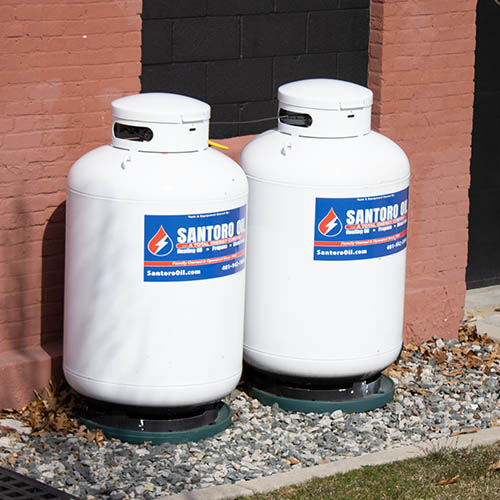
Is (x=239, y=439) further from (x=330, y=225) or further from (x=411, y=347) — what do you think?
(x=411, y=347)

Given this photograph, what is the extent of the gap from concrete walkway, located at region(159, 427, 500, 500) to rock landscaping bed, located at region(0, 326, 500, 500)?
0.45 ft

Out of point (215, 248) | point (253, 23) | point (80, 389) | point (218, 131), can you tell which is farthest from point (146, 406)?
point (253, 23)

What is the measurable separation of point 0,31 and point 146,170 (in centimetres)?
114

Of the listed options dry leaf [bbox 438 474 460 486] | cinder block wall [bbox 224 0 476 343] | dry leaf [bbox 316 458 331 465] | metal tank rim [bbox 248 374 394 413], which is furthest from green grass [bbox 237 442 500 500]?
cinder block wall [bbox 224 0 476 343]

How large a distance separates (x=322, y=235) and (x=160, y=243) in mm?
992

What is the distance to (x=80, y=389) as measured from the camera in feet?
22.0

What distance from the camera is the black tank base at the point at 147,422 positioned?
6.66 metres

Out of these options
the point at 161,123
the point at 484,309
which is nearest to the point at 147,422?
the point at 161,123

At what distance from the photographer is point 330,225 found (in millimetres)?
6859

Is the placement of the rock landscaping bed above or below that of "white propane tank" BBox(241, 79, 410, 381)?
below

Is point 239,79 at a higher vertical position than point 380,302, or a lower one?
higher

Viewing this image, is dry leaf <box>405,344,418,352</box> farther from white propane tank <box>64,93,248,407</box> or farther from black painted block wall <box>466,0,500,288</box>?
white propane tank <box>64,93,248,407</box>

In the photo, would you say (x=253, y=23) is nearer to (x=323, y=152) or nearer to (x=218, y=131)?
(x=218, y=131)

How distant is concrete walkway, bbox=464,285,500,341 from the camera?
9.15 metres
